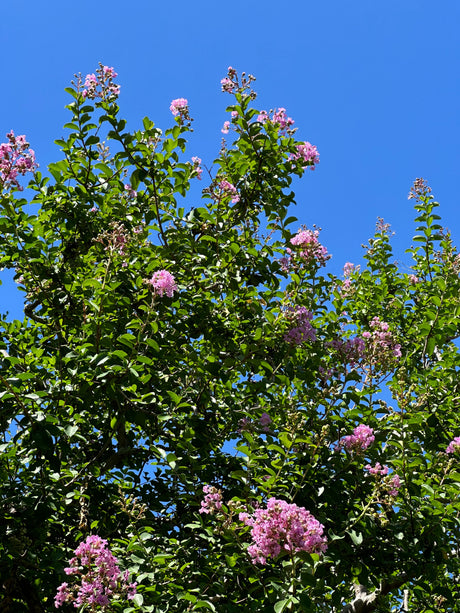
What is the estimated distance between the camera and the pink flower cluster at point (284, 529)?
2469 millimetres

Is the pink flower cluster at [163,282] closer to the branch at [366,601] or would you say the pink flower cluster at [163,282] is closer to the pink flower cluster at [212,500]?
the pink flower cluster at [212,500]

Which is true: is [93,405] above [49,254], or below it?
below

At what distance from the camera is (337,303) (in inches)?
181

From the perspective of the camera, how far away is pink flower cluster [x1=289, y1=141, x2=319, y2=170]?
15.2 feet

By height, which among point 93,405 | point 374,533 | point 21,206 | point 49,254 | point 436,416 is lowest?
point 374,533

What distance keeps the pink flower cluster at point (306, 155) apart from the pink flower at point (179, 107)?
81 centimetres

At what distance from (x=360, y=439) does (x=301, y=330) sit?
0.88m

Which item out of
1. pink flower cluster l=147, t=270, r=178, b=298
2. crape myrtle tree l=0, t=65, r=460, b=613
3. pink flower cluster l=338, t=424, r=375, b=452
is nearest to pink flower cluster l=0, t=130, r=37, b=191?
crape myrtle tree l=0, t=65, r=460, b=613

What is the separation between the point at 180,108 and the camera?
177 inches

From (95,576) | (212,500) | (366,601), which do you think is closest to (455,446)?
(212,500)

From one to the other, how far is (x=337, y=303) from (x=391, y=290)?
87.5 inches

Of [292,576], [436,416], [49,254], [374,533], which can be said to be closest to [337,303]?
[436,416]

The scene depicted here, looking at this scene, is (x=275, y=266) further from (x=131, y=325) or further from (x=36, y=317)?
(x=36, y=317)

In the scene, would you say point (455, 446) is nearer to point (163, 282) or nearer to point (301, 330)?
point (301, 330)
